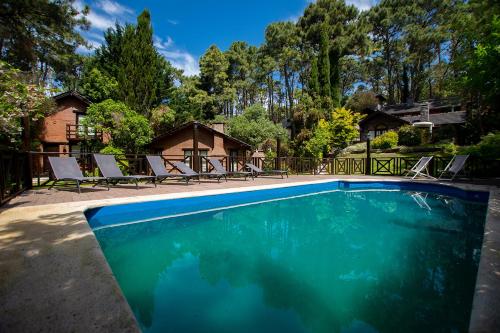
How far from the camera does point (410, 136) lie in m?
22.7

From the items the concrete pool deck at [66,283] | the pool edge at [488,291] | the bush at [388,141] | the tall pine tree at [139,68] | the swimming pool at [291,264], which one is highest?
the tall pine tree at [139,68]

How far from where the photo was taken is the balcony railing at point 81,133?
18.3m

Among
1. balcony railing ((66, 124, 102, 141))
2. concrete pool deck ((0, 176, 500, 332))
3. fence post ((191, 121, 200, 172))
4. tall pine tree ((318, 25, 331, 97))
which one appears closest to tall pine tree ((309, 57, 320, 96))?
tall pine tree ((318, 25, 331, 97))

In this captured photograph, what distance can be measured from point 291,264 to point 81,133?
19654 millimetres

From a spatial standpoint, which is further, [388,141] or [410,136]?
[388,141]

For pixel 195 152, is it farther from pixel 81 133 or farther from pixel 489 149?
pixel 489 149

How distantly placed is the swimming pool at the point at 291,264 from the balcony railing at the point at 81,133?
48.6 ft

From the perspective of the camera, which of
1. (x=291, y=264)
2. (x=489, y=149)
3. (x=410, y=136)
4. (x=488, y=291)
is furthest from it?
(x=410, y=136)

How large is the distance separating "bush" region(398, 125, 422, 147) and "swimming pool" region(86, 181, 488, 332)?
1716 centimetres

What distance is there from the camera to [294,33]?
3147 cm

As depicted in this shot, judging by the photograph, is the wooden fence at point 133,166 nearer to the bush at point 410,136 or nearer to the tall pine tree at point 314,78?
the bush at point 410,136

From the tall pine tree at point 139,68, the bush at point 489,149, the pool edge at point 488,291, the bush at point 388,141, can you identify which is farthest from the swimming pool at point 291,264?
the bush at point 388,141

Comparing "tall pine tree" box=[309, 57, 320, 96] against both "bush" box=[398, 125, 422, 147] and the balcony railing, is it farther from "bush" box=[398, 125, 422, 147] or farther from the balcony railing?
the balcony railing

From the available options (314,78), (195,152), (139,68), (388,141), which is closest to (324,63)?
(314,78)
